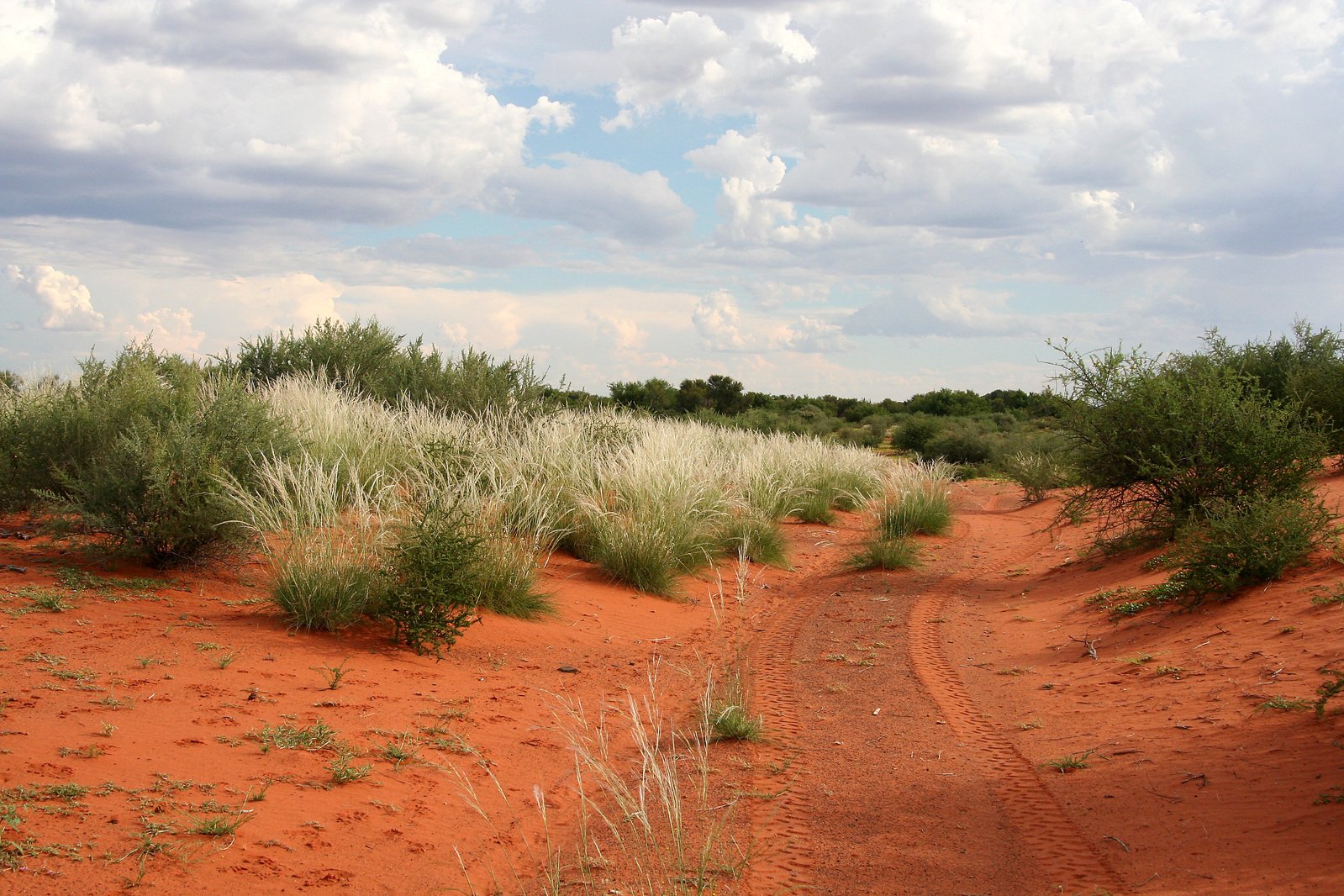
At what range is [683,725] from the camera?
704 centimetres

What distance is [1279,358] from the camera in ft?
66.4

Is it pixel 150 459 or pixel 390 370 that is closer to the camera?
pixel 150 459

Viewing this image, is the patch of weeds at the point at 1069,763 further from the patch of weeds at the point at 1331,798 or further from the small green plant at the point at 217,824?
the small green plant at the point at 217,824

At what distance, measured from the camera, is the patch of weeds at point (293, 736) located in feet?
18.0

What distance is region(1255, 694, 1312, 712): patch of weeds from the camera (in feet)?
20.3

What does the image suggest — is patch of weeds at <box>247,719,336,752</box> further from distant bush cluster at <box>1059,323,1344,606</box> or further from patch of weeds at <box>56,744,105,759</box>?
distant bush cluster at <box>1059,323,1344,606</box>

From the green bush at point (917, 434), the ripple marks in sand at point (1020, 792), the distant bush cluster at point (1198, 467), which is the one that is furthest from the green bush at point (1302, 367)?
the green bush at point (917, 434)

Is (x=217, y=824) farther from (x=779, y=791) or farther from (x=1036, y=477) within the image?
(x=1036, y=477)

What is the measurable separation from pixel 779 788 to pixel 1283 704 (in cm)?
332

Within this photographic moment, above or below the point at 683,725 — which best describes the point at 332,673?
above

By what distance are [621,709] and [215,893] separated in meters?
3.49

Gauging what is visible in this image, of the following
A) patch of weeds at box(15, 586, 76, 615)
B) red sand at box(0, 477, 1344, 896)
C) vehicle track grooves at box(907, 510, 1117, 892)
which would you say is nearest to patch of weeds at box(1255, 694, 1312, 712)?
red sand at box(0, 477, 1344, 896)

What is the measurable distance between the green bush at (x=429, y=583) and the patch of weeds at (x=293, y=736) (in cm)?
206

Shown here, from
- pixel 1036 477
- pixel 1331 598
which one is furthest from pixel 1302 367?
pixel 1331 598
